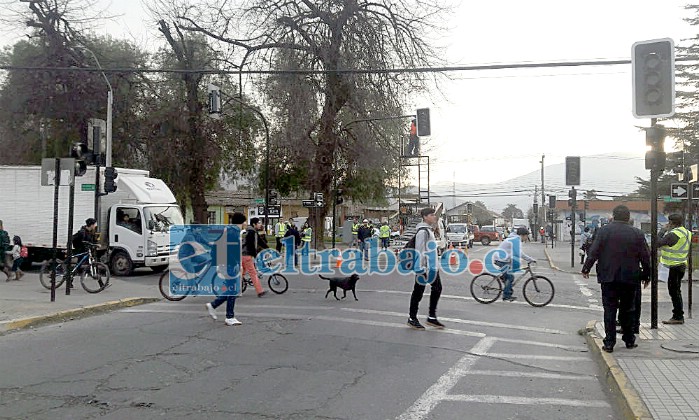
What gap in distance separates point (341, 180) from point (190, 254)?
23.4 meters

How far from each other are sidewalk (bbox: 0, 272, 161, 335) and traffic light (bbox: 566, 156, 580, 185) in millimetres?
17653

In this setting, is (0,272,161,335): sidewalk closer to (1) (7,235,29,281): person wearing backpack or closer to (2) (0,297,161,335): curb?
(2) (0,297,161,335): curb

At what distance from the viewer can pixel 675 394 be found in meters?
6.09

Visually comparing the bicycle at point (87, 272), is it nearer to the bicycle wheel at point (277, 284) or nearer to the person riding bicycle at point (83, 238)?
the person riding bicycle at point (83, 238)

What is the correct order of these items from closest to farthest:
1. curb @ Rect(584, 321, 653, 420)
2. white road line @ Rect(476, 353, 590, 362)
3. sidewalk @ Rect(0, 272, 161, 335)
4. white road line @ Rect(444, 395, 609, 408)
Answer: curb @ Rect(584, 321, 653, 420) → white road line @ Rect(444, 395, 609, 408) → white road line @ Rect(476, 353, 590, 362) → sidewalk @ Rect(0, 272, 161, 335)

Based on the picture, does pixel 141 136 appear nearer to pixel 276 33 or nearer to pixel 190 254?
pixel 276 33

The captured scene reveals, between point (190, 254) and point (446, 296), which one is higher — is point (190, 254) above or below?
above

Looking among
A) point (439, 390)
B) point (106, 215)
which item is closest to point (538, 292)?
point (439, 390)

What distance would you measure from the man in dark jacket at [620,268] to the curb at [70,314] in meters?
8.49

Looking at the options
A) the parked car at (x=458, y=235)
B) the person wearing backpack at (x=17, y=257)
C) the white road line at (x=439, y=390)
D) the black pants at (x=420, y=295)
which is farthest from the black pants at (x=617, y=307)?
the parked car at (x=458, y=235)

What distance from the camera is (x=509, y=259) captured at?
45.4 ft

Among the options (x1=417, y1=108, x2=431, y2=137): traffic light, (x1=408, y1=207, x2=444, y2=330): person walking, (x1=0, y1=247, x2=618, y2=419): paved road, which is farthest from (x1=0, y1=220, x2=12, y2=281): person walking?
(x1=417, y1=108, x2=431, y2=137): traffic light

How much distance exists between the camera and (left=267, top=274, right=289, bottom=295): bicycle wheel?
620 inches

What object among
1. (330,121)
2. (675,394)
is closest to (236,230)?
(675,394)
